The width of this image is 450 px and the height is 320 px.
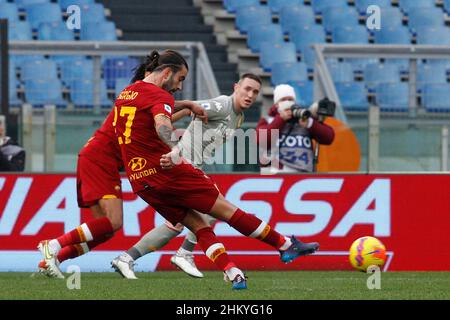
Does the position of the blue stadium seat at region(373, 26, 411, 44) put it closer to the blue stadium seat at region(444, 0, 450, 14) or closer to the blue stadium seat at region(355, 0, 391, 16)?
the blue stadium seat at region(355, 0, 391, 16)

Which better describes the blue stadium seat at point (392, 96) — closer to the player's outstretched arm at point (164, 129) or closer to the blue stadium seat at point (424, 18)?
the blue stadium seat at point (424, 18)

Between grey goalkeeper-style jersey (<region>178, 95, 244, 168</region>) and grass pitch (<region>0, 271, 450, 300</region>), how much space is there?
1.18 m

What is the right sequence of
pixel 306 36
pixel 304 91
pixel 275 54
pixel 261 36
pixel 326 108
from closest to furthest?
pixel 326 108, pixel 304 91, pixel 275 54, pixel 261 36, pixel 306 36

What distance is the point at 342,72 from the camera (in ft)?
60.2

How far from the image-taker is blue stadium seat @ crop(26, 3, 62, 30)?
19.8m

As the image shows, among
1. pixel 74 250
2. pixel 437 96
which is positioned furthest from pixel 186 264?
pixel 437 96

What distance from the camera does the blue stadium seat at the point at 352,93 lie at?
18359 millimetres

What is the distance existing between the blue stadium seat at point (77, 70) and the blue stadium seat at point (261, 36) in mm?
4286

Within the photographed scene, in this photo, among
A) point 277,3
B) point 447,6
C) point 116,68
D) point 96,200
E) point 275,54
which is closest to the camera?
→ point 96,200

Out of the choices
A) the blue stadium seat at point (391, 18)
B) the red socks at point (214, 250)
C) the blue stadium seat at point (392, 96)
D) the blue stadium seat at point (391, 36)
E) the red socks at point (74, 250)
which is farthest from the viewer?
the blue stadium seat at point (391, 18)

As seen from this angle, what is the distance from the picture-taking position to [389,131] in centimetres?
1458

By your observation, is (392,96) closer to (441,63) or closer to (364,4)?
(441,63)

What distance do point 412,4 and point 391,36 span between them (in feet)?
3.58

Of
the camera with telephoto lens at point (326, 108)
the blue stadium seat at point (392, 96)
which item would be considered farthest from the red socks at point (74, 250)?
the blue stadium seat at point (392, 96)
